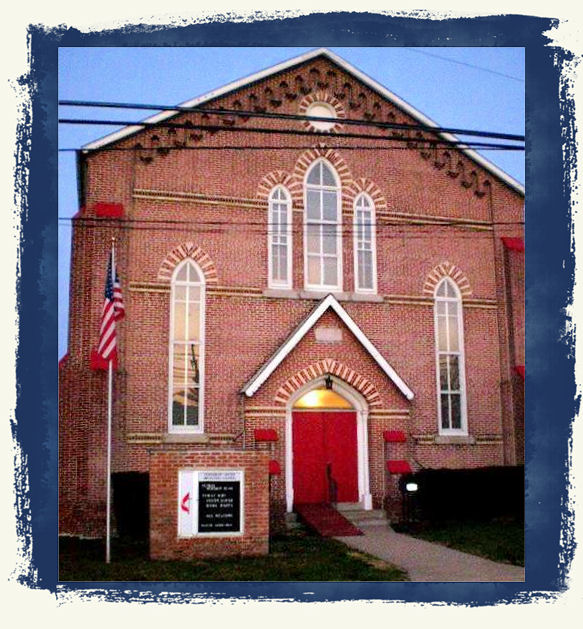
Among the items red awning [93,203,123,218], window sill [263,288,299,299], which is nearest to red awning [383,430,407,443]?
window sill [263,288,299,299]

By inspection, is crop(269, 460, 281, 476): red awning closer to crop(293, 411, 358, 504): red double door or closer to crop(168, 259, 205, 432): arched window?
crop(293, 411, 358, 504): red double door

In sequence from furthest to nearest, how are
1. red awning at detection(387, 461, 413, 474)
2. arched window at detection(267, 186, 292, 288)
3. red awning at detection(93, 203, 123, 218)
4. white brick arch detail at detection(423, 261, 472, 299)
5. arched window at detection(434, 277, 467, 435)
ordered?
white brick arch detail at detection(423, 261, 472, 299)
arched window at detection(434, 277, 467, 435)
arched window at detection(267, 186, 292, 288)
red awning at detection(387, 461, 413, 474)
red awning at detection(93, 203, 123, 218)

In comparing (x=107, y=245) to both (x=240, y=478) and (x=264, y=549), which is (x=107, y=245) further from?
(x=264, y=549)

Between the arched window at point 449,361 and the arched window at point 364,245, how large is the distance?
1548mm

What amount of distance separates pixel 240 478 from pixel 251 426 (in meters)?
3.53

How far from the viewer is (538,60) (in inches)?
500

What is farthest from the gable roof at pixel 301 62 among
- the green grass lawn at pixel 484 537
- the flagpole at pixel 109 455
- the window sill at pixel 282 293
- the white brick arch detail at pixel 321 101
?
the green grass lawn at pixel 484 537

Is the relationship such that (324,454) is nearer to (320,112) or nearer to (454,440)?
(454,440)

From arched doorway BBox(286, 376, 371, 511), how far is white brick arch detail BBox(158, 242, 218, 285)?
3.04m

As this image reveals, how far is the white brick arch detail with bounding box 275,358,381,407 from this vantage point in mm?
17828

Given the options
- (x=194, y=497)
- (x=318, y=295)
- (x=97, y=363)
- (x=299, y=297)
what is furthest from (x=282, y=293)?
(x=194, y=497)

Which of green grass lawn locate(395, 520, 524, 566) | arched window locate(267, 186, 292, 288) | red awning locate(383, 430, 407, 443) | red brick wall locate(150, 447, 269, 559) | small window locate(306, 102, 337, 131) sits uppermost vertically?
small window locate(306, 102, 337, 131)

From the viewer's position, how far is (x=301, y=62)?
60.1ft

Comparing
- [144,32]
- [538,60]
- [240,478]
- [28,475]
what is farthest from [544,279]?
[28,475]
